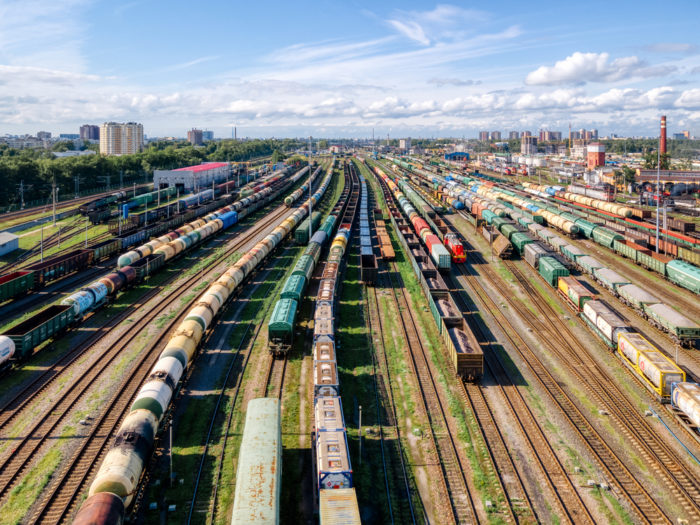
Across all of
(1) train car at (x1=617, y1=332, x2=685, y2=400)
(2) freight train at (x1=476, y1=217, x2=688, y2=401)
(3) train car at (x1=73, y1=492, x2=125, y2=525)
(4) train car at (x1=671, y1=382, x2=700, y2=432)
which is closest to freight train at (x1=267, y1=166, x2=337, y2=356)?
(3) train car at (x1=73, y1=492, x2=125, y2=525)

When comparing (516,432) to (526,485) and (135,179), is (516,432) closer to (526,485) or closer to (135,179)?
(526,485)

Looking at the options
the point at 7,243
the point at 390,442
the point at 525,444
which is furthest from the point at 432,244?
the point at 7,243

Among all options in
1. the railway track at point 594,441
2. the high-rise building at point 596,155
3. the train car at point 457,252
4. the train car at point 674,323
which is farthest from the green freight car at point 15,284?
the high-rise building at point 596,155

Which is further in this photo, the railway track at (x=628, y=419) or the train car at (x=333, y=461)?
the railway track at (x=628, y=419)

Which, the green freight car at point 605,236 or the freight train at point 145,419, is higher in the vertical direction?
the green freight car at point 605,236

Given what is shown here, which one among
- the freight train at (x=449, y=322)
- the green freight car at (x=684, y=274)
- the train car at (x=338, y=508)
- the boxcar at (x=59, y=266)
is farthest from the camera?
the boxcar at (x=59, y=266)

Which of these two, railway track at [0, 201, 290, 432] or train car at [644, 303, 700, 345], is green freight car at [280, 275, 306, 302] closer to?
railway track at [0, 201, 290, 432]

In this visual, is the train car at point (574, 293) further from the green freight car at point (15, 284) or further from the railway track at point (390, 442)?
the green freight car at point (15, 284)

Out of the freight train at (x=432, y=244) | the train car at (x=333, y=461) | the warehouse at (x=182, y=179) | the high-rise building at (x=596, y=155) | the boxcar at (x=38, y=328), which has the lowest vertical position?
the train car at (x=333, y=461)
